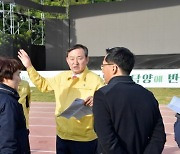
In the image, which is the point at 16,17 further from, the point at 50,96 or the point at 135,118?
the point at 135,118

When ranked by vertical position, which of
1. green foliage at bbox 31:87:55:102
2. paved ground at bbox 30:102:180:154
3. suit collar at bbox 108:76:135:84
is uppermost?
suit collar at bbox 108:76:135:84

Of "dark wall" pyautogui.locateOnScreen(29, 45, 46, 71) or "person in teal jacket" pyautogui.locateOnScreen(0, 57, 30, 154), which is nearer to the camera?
"person in teal jacket" pyautogui.locateOnScreen(0, 57, 30, 154)

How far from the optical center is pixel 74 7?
83.1 feet

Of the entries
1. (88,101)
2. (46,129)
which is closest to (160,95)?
(46,129)

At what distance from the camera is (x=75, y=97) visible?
3248mm

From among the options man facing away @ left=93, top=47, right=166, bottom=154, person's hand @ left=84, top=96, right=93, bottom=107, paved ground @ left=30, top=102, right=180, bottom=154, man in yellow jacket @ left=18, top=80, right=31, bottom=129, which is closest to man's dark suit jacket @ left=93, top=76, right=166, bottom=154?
man facing away @ left=93, top=47, right=166, bottom=154

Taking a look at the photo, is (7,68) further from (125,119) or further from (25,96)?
(25,96)

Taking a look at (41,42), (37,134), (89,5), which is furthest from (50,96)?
(41,42)

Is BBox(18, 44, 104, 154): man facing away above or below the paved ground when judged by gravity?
above

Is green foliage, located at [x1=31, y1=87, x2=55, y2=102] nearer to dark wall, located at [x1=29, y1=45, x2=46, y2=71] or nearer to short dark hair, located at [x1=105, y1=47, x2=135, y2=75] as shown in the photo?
short dark hair, located at [x1=105, y1=47, x2=135, y2=75]

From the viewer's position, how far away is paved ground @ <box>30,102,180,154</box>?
6115mm

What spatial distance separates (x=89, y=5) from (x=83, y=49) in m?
21.6

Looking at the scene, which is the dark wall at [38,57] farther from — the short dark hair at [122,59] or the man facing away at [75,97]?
the short dark hair at [122,59]

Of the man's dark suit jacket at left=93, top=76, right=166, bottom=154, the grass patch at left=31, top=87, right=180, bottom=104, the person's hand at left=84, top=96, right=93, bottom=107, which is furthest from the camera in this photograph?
the grass patch at left=31, top=87, right=180, bottom=104
